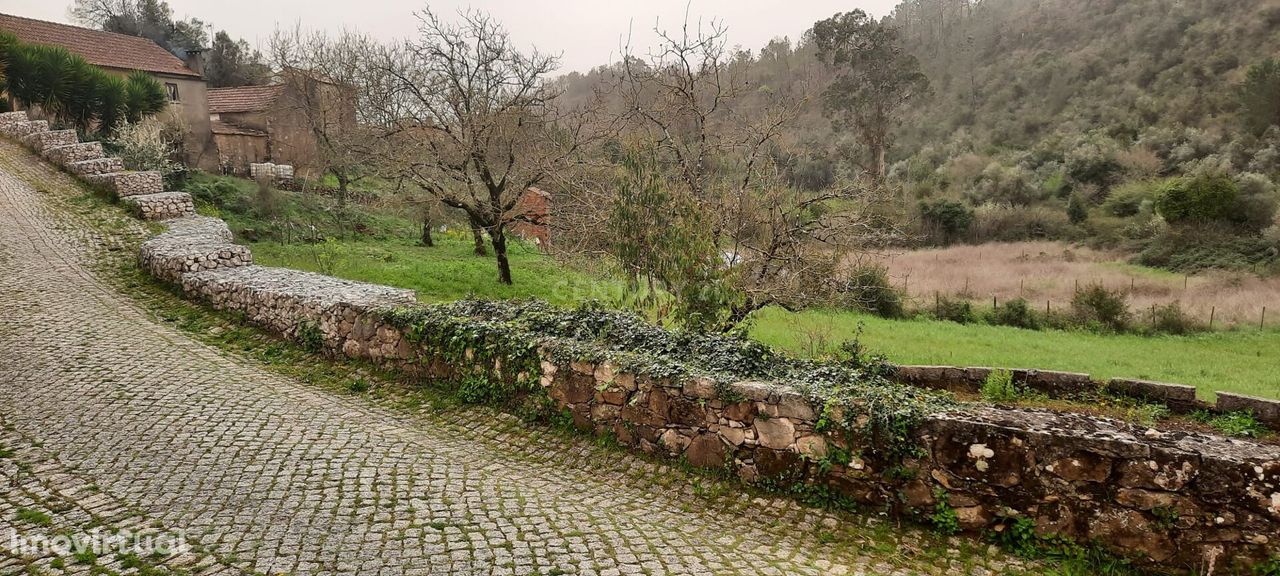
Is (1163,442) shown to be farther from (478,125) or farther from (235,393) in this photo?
(478,125)

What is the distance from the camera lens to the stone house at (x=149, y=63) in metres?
24.0

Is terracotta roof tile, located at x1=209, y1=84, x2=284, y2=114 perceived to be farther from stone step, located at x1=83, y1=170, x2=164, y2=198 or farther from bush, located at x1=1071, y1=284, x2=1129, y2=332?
bush, located at x1=1071, y1=284, x2=1129, y2=332

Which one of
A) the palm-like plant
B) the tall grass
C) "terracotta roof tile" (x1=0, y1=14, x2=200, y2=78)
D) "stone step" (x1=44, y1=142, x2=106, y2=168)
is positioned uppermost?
"terracotta roof tile" (x1=0, y1=14, x2=200, y2=78)

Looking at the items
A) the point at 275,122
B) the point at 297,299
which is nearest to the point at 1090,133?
the point at 275,122

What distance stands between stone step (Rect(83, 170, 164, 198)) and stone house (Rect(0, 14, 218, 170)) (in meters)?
7.55

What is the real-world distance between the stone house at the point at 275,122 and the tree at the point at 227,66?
5667mm

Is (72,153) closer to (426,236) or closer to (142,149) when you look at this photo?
(142,149)

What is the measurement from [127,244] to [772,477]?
1287cm

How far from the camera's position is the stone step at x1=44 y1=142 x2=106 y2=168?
1661 cm

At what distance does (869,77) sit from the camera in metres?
42.7

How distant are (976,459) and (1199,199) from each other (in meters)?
27.2

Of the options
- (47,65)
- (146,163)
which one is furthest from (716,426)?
(47,65)

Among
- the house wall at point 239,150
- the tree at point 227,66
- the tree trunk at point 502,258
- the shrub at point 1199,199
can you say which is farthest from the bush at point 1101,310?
the tree at point 227,66

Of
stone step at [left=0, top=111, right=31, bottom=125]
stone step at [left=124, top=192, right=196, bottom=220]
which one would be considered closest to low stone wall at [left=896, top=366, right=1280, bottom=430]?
stone step at [left=124, top=192, right=196, bottom=220]
